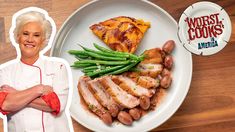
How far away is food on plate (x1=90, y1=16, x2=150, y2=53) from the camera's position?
108 cm

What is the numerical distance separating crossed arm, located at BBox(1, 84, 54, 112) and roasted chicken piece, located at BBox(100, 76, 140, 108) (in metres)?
0.13

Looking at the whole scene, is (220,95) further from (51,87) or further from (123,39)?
(51,87)

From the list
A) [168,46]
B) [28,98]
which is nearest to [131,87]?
[168,46]

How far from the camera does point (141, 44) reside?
1093 millimetres

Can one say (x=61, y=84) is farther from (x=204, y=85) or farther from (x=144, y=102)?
(x=204, y=85)

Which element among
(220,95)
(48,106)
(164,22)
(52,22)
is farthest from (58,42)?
(220,95)

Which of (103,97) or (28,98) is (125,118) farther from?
(28,98)

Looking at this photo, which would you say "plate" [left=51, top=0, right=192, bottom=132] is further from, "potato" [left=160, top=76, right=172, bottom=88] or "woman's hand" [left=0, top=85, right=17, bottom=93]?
"woman's hand" [left=0, top=85, right=17, bottom=93]

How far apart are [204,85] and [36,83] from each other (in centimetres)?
39

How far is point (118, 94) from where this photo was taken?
1.09m

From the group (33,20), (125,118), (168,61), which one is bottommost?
(125,118)

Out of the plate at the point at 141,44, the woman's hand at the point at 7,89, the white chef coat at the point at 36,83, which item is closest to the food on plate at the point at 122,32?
the plate at the point at 141,44

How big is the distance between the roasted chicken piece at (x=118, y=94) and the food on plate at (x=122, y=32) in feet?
0.26

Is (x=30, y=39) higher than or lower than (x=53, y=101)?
higher
